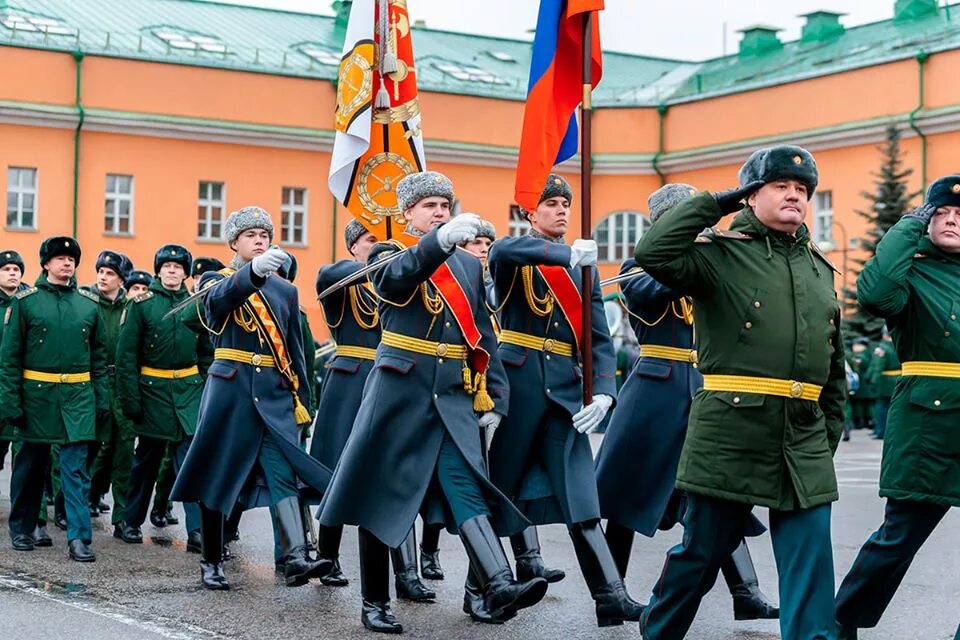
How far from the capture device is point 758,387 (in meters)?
6.32

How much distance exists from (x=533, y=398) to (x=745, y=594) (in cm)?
135

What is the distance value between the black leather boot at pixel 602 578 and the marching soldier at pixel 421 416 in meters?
0.30

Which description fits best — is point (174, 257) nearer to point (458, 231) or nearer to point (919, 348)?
point (458, 231)

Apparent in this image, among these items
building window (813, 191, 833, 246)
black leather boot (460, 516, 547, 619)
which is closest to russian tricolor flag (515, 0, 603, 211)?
black leather boot (460, 516, 547, 619)

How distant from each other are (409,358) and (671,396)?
4.79ft

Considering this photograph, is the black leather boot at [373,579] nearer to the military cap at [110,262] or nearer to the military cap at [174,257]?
the military cap at [174,257]

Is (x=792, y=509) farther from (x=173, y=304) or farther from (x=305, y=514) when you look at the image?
(x=173, y=304)

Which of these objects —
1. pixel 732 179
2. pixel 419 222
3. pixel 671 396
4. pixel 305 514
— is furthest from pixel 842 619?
pixel 732 179

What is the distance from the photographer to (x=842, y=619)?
23.6 feet

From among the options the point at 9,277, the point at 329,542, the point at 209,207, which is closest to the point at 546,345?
the point at 329,542

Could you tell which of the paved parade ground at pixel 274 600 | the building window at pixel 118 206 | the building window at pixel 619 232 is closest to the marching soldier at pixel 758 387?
the paved parade ground at pixel 274 600

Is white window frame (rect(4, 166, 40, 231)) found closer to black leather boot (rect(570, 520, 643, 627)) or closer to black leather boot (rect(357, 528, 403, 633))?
black leather boot (rect(357, 528, 403, 633))

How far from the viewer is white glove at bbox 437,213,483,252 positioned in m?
7.30

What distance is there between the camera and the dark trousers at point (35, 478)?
10.4 m
